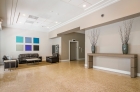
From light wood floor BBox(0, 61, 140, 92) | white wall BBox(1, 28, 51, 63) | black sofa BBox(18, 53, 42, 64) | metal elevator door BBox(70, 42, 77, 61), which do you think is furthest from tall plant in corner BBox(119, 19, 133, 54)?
white wall BBox(1, 28, 51, 63)

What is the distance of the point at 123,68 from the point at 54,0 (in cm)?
473

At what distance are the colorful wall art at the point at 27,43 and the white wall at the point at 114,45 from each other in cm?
661

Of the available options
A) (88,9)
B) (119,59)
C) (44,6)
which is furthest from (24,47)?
(119,59)

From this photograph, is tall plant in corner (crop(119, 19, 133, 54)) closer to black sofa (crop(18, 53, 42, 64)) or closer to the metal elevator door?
the metal elevator door

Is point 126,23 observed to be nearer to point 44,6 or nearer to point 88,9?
point 88,9

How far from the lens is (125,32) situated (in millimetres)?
4426

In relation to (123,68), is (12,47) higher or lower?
higher

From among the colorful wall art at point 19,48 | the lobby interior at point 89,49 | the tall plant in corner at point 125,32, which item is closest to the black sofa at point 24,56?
the colorful wall art at point 19,48

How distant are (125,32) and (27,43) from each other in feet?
27.9

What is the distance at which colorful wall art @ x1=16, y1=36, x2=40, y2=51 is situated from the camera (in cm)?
852

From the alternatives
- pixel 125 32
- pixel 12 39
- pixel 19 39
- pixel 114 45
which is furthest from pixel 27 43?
pixel 125 32

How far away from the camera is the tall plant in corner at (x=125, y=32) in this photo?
417cm

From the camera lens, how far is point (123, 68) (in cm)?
447

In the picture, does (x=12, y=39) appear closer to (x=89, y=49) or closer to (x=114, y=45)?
(x=89, y=49)
